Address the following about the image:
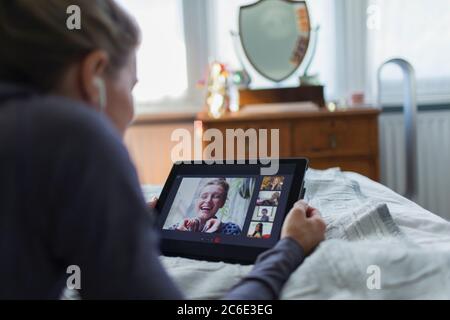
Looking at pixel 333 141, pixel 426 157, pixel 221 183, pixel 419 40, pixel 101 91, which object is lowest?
pixel 426 157

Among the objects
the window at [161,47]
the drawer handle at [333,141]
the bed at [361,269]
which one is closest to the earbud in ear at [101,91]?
the bed at [361,269]

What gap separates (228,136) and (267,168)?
149 cm

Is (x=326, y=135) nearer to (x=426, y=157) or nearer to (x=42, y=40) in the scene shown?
(x=426, y=157)

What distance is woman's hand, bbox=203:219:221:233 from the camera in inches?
29.9

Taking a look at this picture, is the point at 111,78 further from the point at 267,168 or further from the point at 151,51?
the point at 151,51

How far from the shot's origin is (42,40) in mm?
452

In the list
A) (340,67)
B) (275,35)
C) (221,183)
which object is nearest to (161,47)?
(275,35)

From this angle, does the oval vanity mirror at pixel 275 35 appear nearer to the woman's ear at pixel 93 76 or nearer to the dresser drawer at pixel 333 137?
the dresser drawer at pixel 333 137

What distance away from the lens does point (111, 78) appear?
520 millimetres

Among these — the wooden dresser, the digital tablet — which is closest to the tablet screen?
the digital tablet

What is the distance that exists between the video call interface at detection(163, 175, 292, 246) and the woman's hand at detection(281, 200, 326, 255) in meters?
0.04

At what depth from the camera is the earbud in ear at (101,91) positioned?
497 mm

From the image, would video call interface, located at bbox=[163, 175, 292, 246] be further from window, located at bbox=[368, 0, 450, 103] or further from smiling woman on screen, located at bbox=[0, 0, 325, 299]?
window, located at bbox=[368, 0, 450, 103]

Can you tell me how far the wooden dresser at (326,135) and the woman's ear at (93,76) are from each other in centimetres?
175
